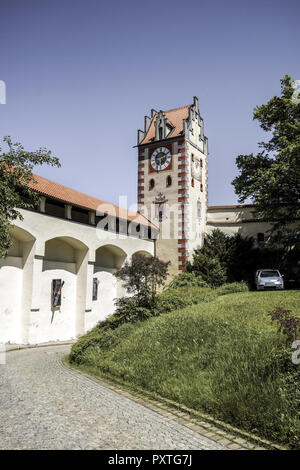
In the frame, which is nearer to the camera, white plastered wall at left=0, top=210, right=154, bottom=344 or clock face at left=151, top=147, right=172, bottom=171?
white plastered wall at left=0, top=210, right=154, bottom=344

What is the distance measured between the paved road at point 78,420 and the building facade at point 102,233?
961cm

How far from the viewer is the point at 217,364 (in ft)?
27.0

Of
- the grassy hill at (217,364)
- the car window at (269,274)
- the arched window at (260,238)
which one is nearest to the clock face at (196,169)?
the arched window at (260,238)

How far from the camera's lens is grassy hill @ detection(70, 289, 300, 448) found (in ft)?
20.7

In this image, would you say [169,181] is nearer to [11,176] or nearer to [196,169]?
[196,169]

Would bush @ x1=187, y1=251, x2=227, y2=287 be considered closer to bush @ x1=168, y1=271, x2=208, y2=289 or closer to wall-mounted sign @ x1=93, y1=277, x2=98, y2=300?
bush @ x1=168, y1=271, x2=208, y2=289

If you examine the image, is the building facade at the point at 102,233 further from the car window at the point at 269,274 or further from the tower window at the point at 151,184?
the car window at the point at 269,274

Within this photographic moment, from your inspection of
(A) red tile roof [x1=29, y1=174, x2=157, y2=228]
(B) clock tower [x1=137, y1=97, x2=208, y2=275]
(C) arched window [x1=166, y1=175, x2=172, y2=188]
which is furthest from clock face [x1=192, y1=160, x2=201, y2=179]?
(A) red tile roof [x1=29, y1=174, x2=157, y2=228]

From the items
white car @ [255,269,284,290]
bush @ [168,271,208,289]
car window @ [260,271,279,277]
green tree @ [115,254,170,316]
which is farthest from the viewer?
bush @ [168,271,208,289]

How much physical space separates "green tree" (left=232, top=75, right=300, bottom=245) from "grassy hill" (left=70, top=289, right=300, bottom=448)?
1062 centimetres

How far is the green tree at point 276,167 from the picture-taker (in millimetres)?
22062

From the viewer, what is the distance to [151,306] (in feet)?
56.6

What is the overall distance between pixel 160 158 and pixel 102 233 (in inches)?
427
